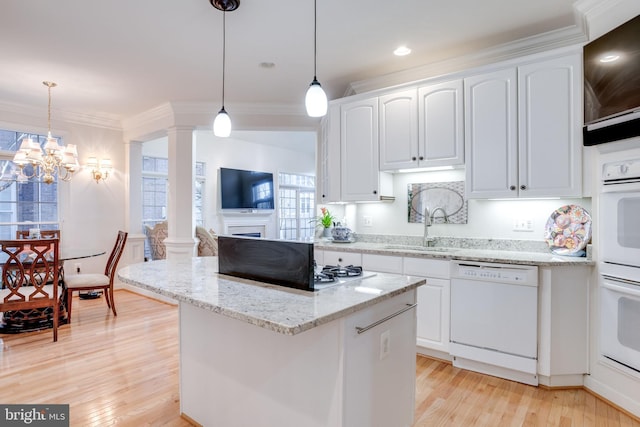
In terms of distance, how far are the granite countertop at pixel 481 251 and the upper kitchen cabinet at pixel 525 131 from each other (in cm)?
47

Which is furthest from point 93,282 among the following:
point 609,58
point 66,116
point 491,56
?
point 609,58

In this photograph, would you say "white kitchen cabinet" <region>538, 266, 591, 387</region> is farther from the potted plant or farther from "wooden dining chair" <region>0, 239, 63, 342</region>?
"wooden dining chair" <region>0, 239, 63, 342</region>

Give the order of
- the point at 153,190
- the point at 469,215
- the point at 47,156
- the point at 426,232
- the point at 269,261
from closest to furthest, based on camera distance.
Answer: the point at 269,261, the point at 469,215, the point at 426,232, the point at 47,156, the point at 153,190

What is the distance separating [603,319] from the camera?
7.80 ft

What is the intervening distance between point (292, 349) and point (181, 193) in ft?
11.6

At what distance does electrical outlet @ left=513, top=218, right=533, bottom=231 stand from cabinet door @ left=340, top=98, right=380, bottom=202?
4.04 ft

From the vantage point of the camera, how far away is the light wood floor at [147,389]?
2.16 m

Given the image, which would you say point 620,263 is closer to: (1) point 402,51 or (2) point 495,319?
(2) point 495,319

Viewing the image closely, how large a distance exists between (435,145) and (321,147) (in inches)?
59.8

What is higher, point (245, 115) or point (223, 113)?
point (245, 115)

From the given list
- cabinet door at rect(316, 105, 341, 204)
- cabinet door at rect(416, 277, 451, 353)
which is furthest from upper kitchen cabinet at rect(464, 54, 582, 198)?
cabinet door at rect(316, 105, 341, 204)

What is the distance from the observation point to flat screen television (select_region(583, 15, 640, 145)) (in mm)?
2090

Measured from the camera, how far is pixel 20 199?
15.5 ft

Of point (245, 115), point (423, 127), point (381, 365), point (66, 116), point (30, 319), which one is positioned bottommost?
point (30, 319)
